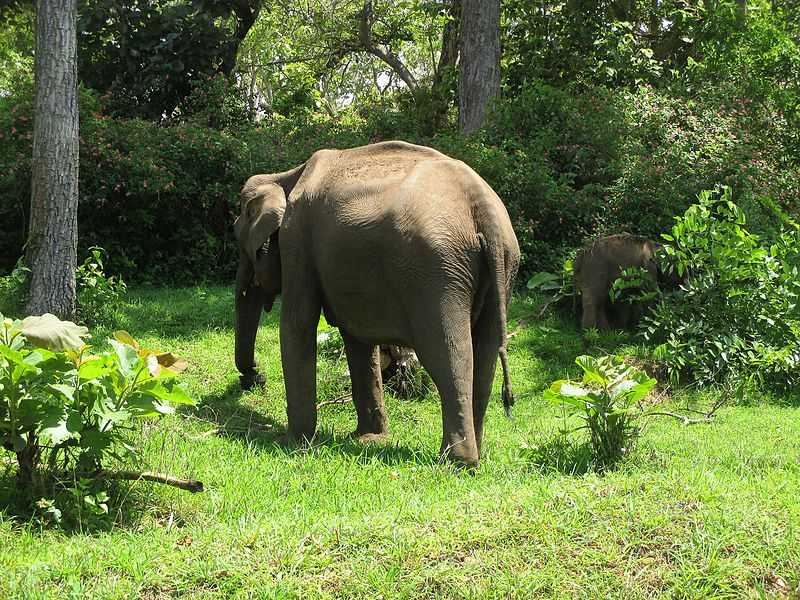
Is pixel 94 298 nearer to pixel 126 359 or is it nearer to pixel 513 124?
pixel 126 359

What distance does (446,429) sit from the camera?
6.01 meters

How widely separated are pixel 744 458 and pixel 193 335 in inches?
265

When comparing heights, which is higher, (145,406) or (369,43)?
(369,43)

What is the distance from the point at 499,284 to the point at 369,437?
2105 millimetres

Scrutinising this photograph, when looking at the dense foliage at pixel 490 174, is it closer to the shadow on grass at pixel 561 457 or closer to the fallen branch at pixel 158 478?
the shadow on grass at pixel 561 457

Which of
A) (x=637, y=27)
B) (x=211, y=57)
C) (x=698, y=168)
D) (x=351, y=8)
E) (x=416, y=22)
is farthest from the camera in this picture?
(x=351, y=8)

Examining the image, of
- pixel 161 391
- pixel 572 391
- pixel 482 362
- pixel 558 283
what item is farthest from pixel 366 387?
pixel 558 283

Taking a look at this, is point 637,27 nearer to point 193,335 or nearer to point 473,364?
point 193,335

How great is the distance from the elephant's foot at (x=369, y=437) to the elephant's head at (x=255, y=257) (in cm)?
141

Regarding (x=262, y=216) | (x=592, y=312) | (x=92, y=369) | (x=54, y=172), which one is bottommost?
(x=592, y=312)

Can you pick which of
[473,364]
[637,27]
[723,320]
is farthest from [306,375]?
[637,27]

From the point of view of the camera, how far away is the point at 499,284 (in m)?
6.10

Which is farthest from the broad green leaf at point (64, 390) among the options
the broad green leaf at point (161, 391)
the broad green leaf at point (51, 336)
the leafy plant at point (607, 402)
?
the leafy plant at point (607, 402)

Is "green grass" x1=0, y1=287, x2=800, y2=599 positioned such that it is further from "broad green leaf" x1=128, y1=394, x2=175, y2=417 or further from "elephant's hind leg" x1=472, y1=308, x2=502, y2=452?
"broad green leaf" x1=128, y1=394, x2=175, y2=417
